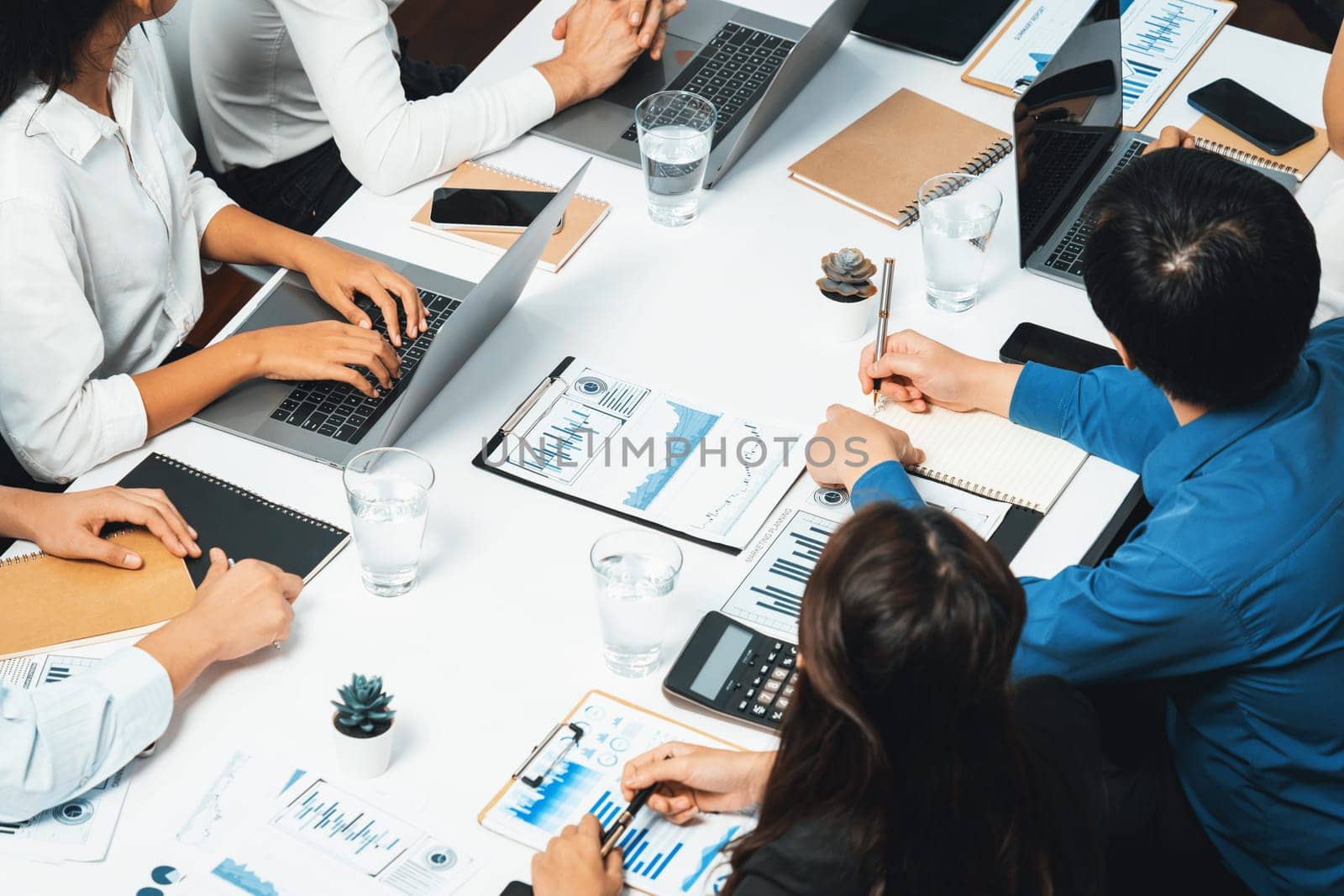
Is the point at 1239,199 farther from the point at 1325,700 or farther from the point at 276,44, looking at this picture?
the point at 276,44

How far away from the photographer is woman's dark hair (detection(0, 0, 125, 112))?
1.46 metres

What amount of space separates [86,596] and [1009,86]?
1.48m

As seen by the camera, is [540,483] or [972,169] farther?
[972,169]

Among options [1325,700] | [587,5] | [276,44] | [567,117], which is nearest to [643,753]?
[1325,700]

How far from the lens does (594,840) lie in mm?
1149

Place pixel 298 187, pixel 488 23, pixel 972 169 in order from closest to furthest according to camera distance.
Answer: pixel 972 169 < pixel 298 187 < pixel 488 23

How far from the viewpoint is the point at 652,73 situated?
2.09m

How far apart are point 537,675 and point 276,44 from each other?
1.27 m

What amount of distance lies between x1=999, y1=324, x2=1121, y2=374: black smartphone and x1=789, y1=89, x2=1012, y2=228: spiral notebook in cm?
27

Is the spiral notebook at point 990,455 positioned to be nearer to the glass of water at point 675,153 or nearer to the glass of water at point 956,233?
the glass of water at point 956,233

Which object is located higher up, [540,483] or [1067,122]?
[1067,122]

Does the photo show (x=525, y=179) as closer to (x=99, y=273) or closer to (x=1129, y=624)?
(x=99, y=273)

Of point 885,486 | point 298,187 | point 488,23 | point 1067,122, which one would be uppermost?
point 1067,122

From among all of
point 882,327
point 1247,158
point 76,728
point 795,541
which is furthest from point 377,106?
point 1247,158
